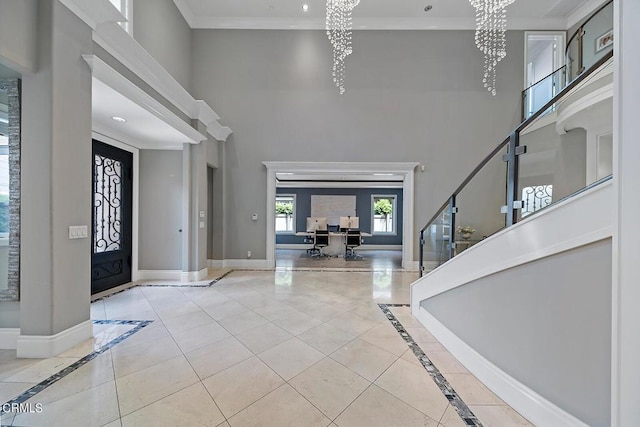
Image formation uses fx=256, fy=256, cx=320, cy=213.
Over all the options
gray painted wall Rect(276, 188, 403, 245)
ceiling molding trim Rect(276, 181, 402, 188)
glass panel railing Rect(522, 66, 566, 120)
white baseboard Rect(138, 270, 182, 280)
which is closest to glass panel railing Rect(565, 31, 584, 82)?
glass panel railing Rect(522, 66, 566, 120)

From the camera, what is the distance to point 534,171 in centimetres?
230

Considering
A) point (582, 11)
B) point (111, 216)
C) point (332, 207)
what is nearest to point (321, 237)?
point (332, 207)

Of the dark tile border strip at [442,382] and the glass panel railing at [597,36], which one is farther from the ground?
the glass panel railing at [597,36]

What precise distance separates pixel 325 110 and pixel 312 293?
417 cm

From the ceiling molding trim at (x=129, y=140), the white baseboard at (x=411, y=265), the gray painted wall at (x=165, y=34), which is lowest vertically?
the white baseboard at (x=411, y=265)

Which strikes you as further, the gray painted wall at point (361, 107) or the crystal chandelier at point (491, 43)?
the gray painted wall at point (361, 107)

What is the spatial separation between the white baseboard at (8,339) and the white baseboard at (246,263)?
3.75m

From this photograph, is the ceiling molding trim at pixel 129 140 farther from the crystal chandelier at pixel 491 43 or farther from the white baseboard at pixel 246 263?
the crystal chandelier at pixel 491 43

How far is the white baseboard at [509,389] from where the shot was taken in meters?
1.36

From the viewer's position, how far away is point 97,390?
1.70 m

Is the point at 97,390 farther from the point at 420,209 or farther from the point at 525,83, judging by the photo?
the point at 525,83

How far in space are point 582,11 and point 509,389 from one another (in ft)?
26.9

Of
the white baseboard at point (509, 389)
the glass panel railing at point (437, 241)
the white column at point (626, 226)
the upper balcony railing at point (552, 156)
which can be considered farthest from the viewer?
the glass panel railing at point (437, 241)

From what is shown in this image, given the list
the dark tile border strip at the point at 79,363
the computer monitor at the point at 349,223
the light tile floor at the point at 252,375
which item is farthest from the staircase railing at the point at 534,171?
the computer monitor at the point at 349,223
